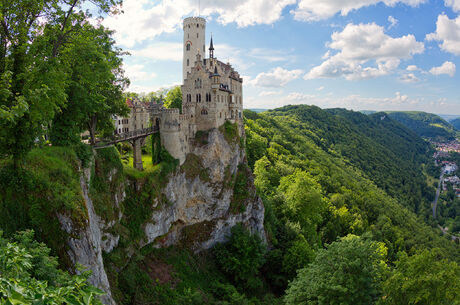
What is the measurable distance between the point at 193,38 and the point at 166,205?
29885 mm

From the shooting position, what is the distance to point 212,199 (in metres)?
45.1

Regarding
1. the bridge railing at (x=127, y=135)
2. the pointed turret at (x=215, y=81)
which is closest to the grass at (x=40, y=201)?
the bridge railing at (x=127, y=135)

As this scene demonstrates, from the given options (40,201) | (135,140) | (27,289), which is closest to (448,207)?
(135,140)

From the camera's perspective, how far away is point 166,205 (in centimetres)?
3747

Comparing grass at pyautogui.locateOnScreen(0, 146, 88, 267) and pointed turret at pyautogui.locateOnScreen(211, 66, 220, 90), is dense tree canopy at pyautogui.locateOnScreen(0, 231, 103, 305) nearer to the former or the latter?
grass at pyautogui.locateOnScreen(0, 146, 88, 267)

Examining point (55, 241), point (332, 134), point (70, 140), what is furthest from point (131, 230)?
A: point (332, 134)

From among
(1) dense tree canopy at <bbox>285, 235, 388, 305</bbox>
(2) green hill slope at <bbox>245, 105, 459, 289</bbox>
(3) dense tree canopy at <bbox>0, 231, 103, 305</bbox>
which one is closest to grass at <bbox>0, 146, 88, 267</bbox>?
(3) dense tree canopy at <bbox>0, 231, 103, 305</bbox>

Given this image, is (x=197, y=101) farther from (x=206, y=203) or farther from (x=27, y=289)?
(x=27, y=289)

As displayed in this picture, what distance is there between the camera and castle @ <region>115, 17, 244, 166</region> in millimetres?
39562

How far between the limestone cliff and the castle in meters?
2.18

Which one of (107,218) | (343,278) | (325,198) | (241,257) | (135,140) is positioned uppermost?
(135,140)

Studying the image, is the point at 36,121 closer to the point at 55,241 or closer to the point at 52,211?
the point at 52,211

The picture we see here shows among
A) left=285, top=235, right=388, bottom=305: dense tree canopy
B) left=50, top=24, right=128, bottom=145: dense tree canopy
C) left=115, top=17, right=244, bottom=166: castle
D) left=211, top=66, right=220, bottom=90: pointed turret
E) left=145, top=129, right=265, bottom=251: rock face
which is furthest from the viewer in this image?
left=211, top=66, right=220, bottom=90: pointed turret

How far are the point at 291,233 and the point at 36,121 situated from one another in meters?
45.5
